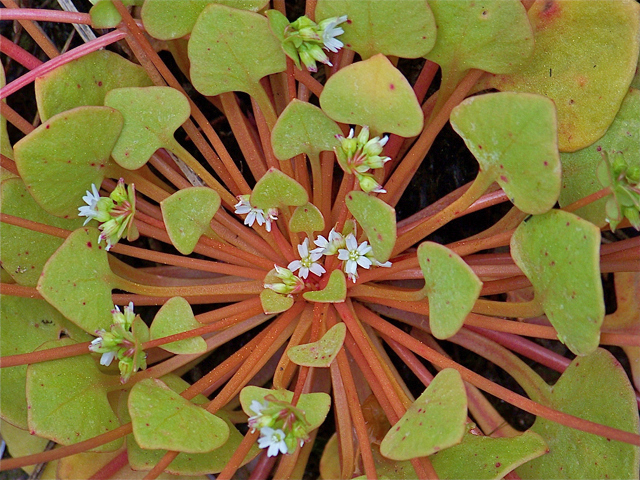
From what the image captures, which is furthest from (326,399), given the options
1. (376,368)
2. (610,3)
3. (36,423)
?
(610,3)

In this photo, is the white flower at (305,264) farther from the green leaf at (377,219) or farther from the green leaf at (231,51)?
the green leaf at (231,51)

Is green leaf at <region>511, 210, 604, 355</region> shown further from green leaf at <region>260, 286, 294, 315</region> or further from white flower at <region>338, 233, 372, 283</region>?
green leaf at <region>260, 286, 294, 315</region>

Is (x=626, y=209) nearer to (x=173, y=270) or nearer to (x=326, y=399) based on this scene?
(x=326, y=399)

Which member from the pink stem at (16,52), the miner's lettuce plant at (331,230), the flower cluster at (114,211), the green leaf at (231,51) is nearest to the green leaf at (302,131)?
the miner's lettuce plant at (331,230)

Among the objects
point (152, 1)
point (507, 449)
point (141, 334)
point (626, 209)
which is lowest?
point (507, 449)

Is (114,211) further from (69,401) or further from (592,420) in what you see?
(592,420)

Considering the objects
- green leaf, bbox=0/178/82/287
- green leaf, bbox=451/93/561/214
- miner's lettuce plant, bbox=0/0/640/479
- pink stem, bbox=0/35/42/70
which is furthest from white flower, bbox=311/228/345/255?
pink stem, bbox=0/35/42/70

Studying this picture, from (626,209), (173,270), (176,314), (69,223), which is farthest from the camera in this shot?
(173,270)
